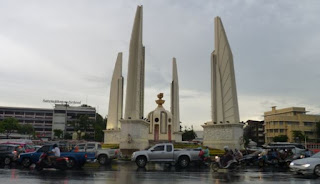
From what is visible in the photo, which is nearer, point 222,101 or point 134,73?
point 134,73

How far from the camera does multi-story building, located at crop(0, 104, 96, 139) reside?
298 feet

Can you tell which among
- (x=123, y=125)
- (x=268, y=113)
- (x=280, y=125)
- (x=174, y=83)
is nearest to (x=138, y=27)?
(x=123, y=125)

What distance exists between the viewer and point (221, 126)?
32.7 meters

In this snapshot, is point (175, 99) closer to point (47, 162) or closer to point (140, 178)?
point (47, 162)

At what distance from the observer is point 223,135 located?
3222 centimetres

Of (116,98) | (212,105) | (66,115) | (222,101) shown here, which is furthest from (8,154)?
(66,115)

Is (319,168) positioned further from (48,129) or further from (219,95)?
(48,129)

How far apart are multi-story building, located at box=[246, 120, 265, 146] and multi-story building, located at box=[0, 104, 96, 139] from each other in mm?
50422

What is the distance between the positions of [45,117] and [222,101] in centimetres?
7483

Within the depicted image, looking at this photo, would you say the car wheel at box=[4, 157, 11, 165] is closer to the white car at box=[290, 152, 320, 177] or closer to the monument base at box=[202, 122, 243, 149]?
the white car at box=[290, 152, 320, 177]

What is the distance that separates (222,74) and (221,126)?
253 inches

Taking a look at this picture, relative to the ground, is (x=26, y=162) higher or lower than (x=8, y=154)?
lower

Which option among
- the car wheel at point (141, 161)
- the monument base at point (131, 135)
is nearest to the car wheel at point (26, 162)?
the car wheel at point (141, 161)

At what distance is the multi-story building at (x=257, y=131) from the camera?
88438mm
